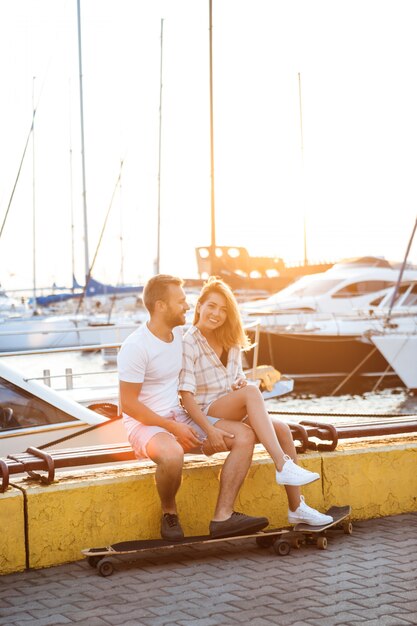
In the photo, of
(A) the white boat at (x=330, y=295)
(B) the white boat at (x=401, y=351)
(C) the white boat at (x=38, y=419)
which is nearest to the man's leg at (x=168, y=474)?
(C) the white boat at (x=38, y=419)

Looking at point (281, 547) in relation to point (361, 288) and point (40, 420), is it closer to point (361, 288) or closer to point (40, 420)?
point (40, 420)

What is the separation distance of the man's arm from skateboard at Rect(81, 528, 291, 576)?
645 mm

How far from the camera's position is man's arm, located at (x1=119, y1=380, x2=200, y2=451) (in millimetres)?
5305

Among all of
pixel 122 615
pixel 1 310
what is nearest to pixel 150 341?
pixel 122 615

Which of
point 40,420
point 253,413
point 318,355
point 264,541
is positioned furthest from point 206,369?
point 318,355

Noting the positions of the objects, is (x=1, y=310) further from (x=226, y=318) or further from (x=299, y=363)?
(x=226, y=318)

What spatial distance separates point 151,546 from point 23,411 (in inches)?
161

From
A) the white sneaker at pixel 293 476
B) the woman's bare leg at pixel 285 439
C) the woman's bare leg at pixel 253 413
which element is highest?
the woman's bare leg at pixel 253 413

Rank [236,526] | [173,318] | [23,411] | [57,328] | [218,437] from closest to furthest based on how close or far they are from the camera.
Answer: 1. [236,526]
2. [218,437]
3. [173,318]
4. [23,411]
5. [57,328]

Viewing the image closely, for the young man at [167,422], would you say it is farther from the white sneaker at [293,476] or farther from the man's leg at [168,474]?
the white sneaker at [293,476]

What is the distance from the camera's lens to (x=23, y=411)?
8820 mm

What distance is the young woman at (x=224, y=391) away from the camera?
17.3 feet

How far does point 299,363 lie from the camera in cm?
2797

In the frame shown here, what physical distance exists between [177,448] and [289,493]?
2.56ft
